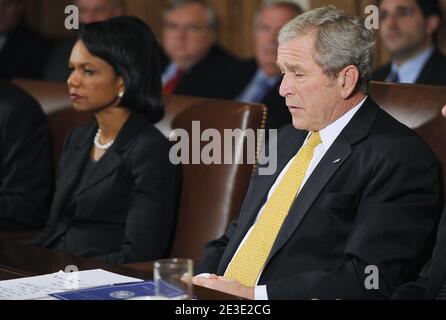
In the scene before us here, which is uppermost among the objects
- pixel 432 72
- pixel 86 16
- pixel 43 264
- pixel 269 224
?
pixel 86 16

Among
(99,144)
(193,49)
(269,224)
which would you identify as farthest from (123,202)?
(193,49)

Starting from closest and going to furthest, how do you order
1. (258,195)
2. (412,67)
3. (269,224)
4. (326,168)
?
(326,168)
(269,224)
(258,195)
(412,67)

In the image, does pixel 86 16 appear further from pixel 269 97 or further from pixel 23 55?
pixel 269 97

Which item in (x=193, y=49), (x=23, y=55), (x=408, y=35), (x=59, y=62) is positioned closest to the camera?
(x=408, y=35)

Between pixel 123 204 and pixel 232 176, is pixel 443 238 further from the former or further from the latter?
pixel 123 204

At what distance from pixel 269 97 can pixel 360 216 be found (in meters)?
2.20

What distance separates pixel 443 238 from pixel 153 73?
1.41 metres

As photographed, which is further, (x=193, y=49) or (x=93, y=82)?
(x=193, y=49)

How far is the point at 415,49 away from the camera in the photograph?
14.1ft

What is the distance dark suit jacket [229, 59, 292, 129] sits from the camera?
3.70 meters

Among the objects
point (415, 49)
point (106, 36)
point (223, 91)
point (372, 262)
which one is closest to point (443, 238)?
point (372, 262)

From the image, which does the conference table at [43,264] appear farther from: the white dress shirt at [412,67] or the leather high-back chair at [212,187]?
the white dress shirt at [412,67]

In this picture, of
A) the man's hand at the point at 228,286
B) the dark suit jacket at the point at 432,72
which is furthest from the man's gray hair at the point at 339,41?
the dark suit jacket at the point at 432,72

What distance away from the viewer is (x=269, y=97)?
176 inches
